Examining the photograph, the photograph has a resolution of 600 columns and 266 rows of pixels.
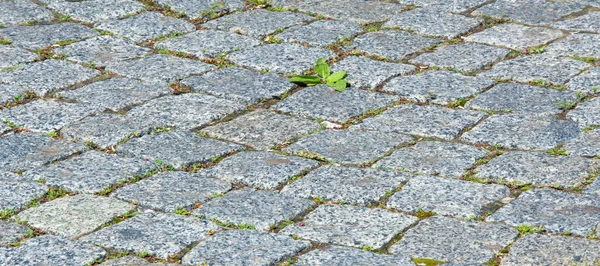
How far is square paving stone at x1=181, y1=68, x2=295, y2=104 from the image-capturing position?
414 cm

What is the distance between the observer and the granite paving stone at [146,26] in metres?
4.82

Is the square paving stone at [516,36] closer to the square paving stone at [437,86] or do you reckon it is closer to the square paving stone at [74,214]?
the square paving stone at [437,86]

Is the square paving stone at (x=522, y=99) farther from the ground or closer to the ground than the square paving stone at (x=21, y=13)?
closer to the ground

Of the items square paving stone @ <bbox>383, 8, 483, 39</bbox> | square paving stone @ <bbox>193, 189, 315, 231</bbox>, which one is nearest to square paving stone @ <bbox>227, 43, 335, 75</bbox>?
square paving stone @ <bbox>383, 8, 483, 39</bbox>

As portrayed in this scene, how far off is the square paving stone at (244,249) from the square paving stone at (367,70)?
1.40 m

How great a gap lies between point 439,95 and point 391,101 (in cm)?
21

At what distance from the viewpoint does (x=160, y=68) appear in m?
4.42

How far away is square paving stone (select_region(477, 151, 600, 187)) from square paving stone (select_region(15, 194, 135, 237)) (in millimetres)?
1268

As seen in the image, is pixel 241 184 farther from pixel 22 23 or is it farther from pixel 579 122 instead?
pixel 22 23

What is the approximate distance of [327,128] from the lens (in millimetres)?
3844

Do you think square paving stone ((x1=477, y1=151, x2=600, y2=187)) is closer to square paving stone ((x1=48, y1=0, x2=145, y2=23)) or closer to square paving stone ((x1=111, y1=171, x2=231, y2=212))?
square paving stone ((x1=111, y1=171, x2=231, y2=212))

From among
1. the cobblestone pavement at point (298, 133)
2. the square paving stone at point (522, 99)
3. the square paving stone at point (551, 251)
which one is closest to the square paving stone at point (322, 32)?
the cobblestone pavement at point (298, 133)

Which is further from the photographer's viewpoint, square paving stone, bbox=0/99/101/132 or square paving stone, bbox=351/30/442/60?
square paving stone, bbox=351/30/442/60

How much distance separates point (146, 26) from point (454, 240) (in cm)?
246
